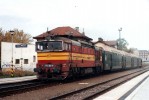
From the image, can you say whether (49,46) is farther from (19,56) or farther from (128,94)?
(19,56)

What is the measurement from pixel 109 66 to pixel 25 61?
50.5 ft

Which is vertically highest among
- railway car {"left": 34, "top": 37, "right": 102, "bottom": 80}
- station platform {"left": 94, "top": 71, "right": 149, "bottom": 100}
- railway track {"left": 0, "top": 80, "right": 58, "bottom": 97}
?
railway car {"left": 34, "top": 37, "right": 102, "bottom": 80}

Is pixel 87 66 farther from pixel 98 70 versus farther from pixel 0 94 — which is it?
pixel 0 94

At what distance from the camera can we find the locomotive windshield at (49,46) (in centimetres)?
2533

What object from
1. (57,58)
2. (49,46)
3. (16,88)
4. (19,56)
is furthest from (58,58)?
(19,56)

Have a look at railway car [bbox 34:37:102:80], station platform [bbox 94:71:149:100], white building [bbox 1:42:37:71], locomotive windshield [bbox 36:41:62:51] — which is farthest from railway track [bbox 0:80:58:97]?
white building [bbox 1:42:37:71]

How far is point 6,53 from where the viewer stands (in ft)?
173

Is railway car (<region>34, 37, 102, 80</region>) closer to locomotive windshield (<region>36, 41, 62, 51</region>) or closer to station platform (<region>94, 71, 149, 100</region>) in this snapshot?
locomotive windshield (<region>36, 41, 62, 51</region>)

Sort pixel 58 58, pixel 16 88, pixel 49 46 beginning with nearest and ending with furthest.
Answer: pixel 16 88, pixel 58 58, pixel 49 46


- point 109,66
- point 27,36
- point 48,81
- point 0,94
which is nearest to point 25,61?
point 109,66

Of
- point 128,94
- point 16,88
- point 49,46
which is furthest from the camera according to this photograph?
point 49,46

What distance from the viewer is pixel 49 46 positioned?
25.8 m

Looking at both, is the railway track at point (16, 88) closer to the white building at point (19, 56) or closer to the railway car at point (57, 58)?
the railway car at point (57, 58)

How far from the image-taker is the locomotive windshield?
25328 mm
